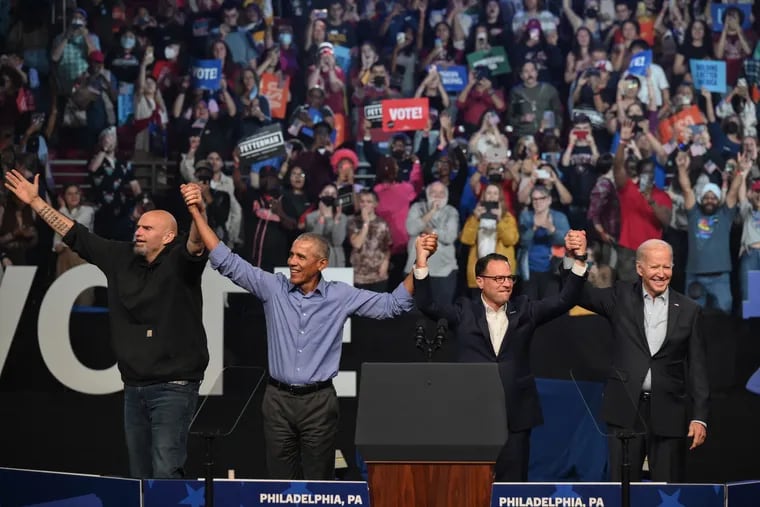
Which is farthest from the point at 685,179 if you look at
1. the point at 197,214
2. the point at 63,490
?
the point at 63,490

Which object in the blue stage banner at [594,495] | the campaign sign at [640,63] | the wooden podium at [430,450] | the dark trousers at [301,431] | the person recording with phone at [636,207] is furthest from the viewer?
the campaign sign at [640,63]

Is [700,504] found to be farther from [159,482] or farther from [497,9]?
[497,9]

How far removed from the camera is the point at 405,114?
A: 7.05 meters

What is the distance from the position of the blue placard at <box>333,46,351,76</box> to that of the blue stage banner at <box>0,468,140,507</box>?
12.8 ft

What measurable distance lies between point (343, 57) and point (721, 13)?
2.40m

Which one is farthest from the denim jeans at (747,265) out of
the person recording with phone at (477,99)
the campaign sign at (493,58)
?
the campaign sign at (493,58)

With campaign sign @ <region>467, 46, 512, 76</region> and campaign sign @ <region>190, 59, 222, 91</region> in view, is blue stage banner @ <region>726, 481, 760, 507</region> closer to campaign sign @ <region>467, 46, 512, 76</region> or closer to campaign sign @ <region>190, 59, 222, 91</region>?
campaign sign @ <region>467, 46, 512, 76</region>

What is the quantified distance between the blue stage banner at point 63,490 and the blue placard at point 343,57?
3.91m

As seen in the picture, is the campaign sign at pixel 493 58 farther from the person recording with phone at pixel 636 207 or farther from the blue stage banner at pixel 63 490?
the blue stage banner at pixel 63 490

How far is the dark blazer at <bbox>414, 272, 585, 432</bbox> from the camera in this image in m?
4.07

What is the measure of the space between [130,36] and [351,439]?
3.04 meters

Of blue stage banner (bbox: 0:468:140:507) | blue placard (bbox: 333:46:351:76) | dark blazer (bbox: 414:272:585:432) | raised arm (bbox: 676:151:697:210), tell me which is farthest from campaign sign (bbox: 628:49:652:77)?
blue stage banner (bbox: 0:468:140:507)

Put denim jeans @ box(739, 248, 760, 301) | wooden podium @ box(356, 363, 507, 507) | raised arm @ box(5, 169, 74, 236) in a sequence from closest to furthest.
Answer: wooden podium @ box(356, 363, 507, 507) → raised arm @ box(5, 169, 74, 236) → denim jeans @ box(739, 248, 760, 301)

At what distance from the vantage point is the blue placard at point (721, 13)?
22.7ft
